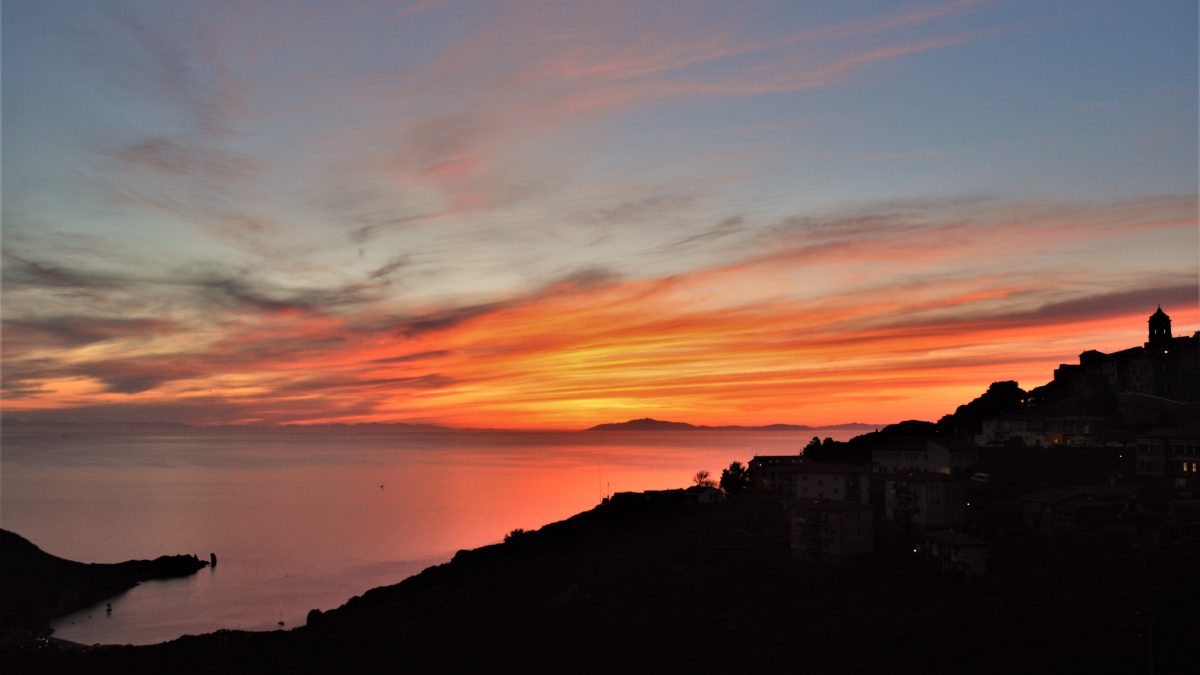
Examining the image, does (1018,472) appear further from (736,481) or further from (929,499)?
(736,481)

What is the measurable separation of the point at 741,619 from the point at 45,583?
80492 mm

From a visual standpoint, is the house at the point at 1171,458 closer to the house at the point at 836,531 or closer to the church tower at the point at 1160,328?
the house at the point at 836,531

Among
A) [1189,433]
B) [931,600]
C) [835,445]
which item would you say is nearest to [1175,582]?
[931,600]

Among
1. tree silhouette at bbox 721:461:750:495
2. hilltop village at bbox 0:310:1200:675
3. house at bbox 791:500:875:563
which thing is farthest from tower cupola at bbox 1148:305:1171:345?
house at bbox 791:500:875:563

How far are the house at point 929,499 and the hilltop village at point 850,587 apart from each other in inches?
6.7

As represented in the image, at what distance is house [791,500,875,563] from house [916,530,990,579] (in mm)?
5898

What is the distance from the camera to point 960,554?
5631cm

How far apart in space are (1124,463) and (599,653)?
5734cm

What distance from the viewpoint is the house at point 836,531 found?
2522 inches

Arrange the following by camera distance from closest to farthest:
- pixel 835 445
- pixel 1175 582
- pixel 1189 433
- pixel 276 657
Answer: pixel 1175 582 < pixel 276 657 < pixel 1189 433 < pixel 835 445

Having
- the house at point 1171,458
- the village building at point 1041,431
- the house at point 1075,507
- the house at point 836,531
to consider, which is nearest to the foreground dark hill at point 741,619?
the house at point 836,531

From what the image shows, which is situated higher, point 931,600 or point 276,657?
point 931,600

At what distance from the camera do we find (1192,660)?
40.7 meters

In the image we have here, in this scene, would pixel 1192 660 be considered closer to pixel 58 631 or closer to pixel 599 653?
pixel 599 653
